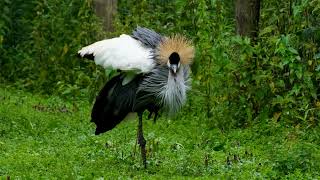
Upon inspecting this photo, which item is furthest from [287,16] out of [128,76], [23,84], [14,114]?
[23,84]

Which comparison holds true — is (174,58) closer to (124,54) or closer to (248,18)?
(124,54)

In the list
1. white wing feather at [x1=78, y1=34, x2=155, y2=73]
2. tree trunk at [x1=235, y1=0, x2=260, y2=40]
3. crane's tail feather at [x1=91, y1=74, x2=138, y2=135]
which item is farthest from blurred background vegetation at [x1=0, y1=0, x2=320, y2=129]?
crane's tail feather at [x1=91, y1=74, x2=138, y2=135]

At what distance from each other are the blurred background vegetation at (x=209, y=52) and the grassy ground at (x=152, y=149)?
36cm

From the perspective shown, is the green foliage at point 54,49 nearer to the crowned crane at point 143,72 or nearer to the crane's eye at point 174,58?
the crowned crane at point 143,72

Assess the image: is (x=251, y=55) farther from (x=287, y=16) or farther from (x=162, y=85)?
(x=162, y=85)

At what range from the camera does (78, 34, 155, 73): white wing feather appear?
7988 millimetres

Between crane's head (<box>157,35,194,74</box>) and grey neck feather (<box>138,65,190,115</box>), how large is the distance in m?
0.07

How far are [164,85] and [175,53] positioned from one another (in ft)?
1.13

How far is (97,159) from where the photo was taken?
8.52 metres

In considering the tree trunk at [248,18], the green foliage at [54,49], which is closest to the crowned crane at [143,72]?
the tree trunk at [248,18]

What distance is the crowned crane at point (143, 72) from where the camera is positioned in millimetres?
7992

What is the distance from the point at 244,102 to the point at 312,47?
119 centimetres

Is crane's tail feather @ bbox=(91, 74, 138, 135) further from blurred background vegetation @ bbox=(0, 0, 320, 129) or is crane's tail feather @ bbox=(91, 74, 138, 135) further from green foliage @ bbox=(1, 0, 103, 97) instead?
green foliage @ bbox=(1, 0, 103, 97)

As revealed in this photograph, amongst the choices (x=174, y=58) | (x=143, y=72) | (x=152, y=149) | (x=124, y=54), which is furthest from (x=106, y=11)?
(x=174, y=58)
